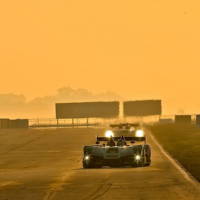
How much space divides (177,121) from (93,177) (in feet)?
559

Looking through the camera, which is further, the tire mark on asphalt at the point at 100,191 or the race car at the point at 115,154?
the race car at the point at 115,154

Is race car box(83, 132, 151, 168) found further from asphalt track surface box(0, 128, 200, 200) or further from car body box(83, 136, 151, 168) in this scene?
asphalt track surface box(0, 128, 200, 200)

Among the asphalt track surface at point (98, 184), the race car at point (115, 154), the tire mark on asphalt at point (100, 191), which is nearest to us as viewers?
the tire mark on asphalt at point (100, 191)

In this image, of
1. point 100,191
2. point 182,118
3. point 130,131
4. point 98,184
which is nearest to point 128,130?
point 130,131

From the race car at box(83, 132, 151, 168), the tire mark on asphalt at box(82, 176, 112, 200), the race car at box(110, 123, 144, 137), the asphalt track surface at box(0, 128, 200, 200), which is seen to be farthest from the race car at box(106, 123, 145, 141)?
the tire mark on asphalt at box(82, 176, 112, 200)

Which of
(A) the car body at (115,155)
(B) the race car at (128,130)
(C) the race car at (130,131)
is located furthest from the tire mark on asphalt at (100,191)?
(B) the race car at (128,130)

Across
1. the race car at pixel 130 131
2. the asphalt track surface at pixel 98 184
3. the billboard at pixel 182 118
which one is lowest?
the asphalt track surface at pixel 98 184

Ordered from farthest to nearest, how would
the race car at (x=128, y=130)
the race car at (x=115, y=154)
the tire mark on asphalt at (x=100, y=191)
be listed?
the race car at (x=128, y=130) < the race car at (x=115, y=154) < the tire mark on asphalt at (x=100, y=191)

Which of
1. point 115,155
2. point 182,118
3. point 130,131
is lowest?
point 115,155

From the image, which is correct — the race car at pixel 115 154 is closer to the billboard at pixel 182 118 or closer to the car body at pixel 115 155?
the car body at pixel 115 155

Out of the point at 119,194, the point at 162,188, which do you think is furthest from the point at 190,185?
the point at 119,194

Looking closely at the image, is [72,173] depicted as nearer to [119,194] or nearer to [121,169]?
[121,169]

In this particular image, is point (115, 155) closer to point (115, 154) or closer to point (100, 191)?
point (115, 154)

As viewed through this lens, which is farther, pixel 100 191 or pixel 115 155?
pixel 115 155
